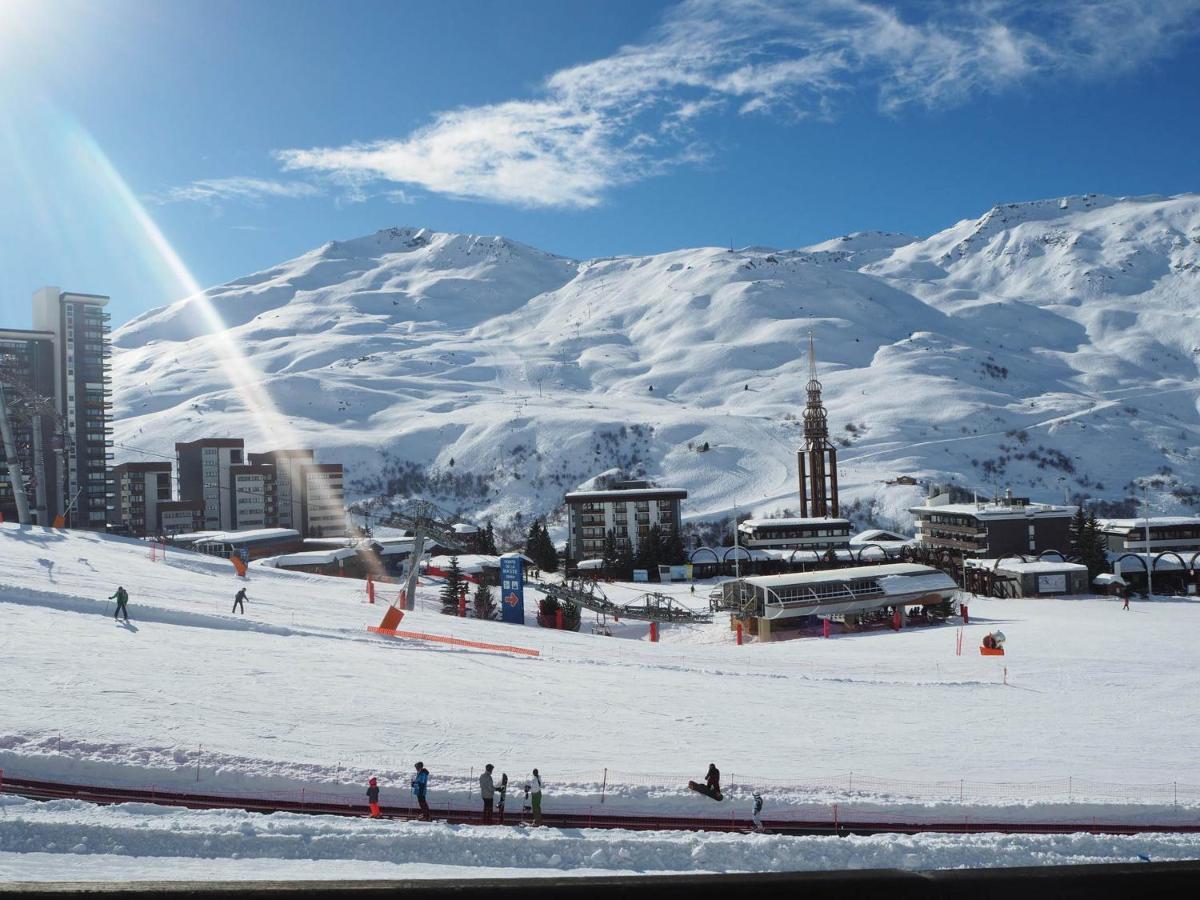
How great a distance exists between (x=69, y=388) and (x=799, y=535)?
2914 inches

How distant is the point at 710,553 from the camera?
73.8 meters

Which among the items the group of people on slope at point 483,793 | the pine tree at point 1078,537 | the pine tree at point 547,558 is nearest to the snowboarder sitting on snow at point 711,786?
the group of people on slope at point 483,793

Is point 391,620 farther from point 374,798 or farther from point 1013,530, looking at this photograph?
point 1013,530

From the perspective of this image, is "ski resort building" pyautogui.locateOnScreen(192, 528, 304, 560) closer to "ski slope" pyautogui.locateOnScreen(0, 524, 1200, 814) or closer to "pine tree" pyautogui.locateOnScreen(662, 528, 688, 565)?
"ski slope" pyautogui.locateOnScreen(0, 524, 1200, 814)

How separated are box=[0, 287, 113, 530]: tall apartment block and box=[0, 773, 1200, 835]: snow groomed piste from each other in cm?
8261

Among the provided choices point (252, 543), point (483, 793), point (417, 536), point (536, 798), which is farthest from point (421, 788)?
point (252, 543)

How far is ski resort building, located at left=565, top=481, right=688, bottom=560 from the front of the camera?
85.1 m

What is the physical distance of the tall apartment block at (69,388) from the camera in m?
86.6

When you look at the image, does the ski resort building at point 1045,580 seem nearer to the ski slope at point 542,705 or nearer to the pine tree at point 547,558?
the ski slope at point 542,705

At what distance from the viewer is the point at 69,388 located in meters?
88.8

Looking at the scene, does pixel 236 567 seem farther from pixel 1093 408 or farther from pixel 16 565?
pixel 1093 408

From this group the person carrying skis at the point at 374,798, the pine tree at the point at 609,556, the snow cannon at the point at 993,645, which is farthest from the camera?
the pine tree at the point at 609,556

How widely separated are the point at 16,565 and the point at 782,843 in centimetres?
3480

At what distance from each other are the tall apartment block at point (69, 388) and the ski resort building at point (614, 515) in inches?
1919
